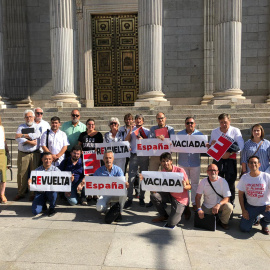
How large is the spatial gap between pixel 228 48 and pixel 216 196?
393 inches

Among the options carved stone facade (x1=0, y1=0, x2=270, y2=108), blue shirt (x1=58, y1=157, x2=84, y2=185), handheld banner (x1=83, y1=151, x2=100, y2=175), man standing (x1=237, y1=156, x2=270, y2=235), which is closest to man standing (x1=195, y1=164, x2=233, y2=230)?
man standing (x1=237, y1=156, x2=270, y2=235)

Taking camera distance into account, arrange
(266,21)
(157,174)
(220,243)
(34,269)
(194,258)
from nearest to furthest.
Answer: (34,269), (194,258), (220,243), (157,174), (266,21)

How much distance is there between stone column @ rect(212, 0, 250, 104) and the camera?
13.3 meters

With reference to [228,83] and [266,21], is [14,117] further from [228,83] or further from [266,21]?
[266,21]

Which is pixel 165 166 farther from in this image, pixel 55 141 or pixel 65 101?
pixel 65 101

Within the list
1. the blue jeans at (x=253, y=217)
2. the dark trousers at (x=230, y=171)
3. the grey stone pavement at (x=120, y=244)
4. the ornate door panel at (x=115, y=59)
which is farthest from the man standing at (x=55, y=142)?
the ornate door panel at (x=115, y=59)

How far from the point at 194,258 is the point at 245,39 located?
15.5m

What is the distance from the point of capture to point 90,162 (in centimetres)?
656

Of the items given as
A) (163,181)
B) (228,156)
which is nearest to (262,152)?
(228,156)

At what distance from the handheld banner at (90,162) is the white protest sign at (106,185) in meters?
0.81

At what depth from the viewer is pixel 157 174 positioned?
5.54m

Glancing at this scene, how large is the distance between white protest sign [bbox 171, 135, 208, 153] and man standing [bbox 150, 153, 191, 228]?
2.58 feet

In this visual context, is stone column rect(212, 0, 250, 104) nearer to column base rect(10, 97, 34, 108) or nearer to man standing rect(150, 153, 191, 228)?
man standing rect(150, 153, 191, 228)

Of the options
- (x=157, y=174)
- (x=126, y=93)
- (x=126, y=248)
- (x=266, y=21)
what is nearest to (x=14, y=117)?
(x=126, y=93)
